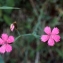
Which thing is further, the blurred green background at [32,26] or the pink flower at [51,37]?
the blurred green background at [32,26]

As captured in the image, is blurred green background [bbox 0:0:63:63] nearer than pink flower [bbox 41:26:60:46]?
No

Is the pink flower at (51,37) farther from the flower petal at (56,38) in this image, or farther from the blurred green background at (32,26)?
the blurred green background at (32,26)

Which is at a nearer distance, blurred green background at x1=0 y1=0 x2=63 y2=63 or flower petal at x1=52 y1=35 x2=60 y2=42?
flower petal at x1=52 y1=35 x2=60 y2=42

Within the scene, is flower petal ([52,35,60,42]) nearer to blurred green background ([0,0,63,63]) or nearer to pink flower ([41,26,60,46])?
pink flower ([41,26,60,46])

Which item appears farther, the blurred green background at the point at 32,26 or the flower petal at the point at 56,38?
the blurred green background at the point at 32,26

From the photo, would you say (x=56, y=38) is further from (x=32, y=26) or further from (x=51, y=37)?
(x=32, y=26)

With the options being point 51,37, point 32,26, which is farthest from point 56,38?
point 32,26

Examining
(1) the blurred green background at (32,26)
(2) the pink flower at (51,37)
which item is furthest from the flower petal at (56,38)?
(1) the blurred green background at (32,26)

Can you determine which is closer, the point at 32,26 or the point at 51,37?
the point at 51,37

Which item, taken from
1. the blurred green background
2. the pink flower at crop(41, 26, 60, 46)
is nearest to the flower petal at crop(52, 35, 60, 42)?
the pink flower at crop(41, 26, 60, 46)
